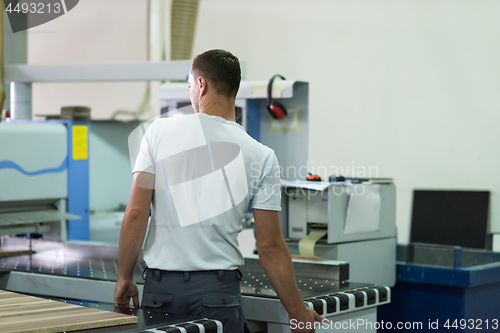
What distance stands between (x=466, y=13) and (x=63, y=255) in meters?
2.82

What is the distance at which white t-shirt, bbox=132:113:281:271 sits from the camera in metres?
1.43

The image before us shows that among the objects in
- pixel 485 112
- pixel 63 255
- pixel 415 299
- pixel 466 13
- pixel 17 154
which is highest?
pixel 466 13

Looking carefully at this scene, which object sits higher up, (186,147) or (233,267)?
(186,147)

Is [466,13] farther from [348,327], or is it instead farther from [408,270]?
[348,327]

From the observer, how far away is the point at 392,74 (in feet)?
12.9

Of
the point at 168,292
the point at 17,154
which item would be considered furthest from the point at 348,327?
the point at 17,154

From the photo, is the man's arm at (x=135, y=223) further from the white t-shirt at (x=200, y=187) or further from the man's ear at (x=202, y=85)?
the man's ear at (x=202, y=85)

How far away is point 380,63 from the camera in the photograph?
157 inches

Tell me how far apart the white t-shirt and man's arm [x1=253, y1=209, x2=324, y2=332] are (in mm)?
35

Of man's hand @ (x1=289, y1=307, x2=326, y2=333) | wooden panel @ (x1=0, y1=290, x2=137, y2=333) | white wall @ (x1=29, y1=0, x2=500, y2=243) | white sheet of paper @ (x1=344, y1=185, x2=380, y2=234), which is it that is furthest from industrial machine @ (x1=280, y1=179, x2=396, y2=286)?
white wall @ (x1=29, y1=0, x2=500, y2=243)

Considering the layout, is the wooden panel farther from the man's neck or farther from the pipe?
the pipe

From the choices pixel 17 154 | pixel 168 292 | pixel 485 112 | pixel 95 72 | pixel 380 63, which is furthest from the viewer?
pixel 380 63

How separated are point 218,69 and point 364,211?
956mm
